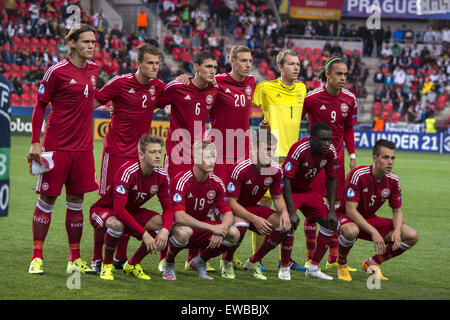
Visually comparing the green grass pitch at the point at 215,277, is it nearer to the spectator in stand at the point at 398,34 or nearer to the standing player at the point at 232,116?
the standing player at the point at 232,116

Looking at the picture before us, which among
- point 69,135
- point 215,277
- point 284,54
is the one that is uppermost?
point 284,54

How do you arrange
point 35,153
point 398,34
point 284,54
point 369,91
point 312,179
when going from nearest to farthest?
point 35,153, point 312,179, point 284,54, point 369,91, point 398,34

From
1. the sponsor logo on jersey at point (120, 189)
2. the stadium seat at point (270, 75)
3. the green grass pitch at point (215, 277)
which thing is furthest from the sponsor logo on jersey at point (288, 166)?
the stadium seat at point (270, 75)

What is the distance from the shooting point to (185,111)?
24.5ft

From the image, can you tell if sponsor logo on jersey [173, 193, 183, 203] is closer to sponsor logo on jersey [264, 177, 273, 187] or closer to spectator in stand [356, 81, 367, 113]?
sponsor logo on jersey [264, 177, 273, 187]

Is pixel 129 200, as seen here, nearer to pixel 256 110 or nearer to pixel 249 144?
pixel 249 144

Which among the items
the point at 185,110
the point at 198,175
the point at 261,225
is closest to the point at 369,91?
the point at 185,110

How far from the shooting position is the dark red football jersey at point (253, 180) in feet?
23.1

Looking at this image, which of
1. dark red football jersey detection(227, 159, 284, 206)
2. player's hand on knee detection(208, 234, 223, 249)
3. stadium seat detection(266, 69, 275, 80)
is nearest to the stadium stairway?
stadium seat detection(266, 69, 275, 80)

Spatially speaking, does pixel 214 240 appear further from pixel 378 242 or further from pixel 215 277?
pixel 378 242

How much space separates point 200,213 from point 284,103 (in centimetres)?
173

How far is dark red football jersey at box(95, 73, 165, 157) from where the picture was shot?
723 cm

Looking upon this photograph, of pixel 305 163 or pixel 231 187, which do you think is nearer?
pixel 231 187

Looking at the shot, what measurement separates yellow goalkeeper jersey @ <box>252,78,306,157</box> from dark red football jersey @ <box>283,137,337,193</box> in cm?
51
